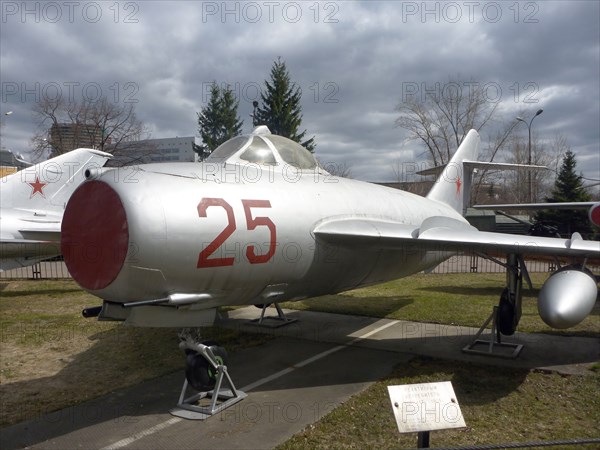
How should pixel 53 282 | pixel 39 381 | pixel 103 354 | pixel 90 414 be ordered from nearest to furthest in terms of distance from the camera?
1. pixel 90 414
2. pixel 39 381
3. pixel 103 354
4. pixel 53 282

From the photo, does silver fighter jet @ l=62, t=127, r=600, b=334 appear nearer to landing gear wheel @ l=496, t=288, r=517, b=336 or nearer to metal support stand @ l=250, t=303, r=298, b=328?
landing gear wheel @ l=496, t=288, r=517, b=336

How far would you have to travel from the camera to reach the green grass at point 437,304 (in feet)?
33.7

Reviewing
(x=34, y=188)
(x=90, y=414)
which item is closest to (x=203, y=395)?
(x=90, y=414)

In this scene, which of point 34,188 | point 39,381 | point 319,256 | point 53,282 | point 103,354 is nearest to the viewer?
point 319,256

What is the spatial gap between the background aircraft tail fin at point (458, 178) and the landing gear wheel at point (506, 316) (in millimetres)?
3653

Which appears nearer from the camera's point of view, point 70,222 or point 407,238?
point 70,222

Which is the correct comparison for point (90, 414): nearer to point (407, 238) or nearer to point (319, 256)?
point (319, 256)

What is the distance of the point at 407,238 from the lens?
6121 mm

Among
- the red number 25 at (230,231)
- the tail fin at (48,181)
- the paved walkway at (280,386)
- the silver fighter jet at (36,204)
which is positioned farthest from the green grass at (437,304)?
the tail fin at (48,181)

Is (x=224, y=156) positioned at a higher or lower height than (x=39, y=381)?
higher

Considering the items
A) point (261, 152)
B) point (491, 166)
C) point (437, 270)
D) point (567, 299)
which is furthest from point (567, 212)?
point (261, 152)

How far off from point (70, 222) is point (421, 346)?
6267 mm

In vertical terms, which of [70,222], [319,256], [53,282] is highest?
[70,222]

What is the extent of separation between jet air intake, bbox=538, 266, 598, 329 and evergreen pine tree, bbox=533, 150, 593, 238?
25588 millimetres
